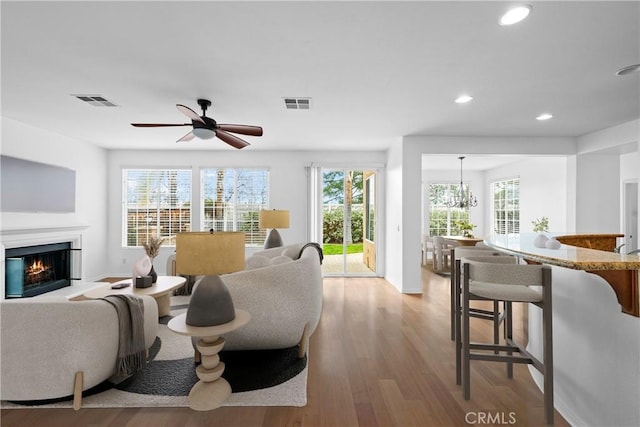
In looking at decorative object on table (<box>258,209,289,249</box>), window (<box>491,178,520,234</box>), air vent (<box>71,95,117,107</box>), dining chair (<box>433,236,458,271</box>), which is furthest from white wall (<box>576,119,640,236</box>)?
air vent (<box>71,95,117,107</box>)

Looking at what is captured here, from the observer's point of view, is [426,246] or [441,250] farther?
[426,246]

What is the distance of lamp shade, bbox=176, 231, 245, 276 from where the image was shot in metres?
1.93

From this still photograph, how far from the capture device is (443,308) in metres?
4.29

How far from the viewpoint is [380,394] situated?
2.25 meters

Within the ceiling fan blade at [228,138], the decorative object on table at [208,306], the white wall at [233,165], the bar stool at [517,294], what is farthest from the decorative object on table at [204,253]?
the white wall at [233,165]

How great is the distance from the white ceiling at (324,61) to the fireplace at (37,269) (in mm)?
1873

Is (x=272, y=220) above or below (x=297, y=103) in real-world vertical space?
below

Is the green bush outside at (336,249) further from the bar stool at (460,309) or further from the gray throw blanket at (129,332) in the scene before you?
the gray throw blanket at (129,332)

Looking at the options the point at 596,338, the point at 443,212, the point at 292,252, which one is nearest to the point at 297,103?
the point at 292,252

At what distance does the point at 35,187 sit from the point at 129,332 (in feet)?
12.4

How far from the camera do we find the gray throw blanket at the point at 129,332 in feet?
7.36

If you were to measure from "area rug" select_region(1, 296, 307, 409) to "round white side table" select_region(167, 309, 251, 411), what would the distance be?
0.11 meters

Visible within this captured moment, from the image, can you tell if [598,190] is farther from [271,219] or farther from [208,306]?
[208,306]

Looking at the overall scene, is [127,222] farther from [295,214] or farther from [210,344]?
[210,344]
